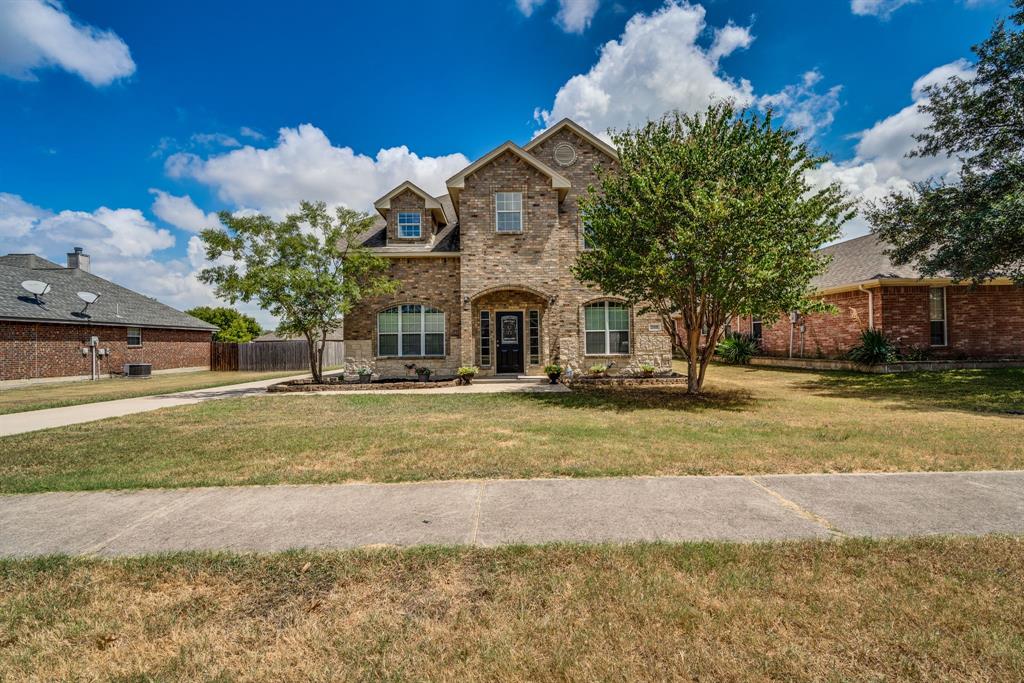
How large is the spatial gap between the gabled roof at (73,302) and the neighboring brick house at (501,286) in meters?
14.4

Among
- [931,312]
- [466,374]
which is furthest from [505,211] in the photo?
[931,312]

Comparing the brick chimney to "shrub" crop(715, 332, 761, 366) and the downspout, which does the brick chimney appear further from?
the downspout

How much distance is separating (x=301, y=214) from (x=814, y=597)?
16183 millimetres

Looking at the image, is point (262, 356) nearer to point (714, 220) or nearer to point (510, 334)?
point (510, 334)

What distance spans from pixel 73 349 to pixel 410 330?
54.6ft

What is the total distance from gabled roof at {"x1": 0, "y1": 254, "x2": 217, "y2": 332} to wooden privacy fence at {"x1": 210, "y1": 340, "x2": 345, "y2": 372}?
7.29ft

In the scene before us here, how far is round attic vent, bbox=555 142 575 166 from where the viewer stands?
1758 cm

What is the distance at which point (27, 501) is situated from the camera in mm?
4707

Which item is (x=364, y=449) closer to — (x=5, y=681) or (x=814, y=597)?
(x=5, y=681)

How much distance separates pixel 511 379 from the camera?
1616 cm

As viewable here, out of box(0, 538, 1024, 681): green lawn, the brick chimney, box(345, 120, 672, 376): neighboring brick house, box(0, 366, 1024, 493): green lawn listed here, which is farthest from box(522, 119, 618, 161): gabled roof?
the brick chimney

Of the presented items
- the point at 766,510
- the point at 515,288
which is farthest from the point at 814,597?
the point at 515,288

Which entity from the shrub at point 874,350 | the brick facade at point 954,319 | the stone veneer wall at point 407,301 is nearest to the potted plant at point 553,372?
the stone veneer wall at point 407,301

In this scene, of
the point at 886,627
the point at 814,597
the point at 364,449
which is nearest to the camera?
the point at 886,627
